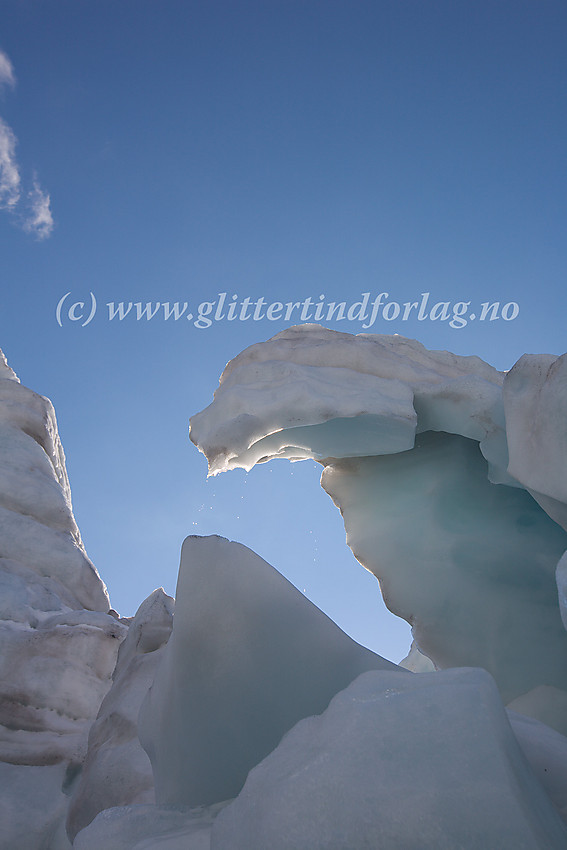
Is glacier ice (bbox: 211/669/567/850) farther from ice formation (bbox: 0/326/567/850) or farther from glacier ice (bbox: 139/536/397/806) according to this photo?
glacier ice (bbox: 139/536/397/806)

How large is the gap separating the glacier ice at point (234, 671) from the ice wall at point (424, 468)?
1321 mm

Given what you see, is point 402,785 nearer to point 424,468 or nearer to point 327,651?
point 327,651

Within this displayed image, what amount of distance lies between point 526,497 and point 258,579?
9.01 feet

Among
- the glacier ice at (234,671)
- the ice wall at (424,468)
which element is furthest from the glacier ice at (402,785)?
the ice wall at (424,468)

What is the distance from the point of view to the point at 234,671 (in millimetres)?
2518

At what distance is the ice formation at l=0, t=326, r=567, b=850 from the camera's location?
1.56 meters

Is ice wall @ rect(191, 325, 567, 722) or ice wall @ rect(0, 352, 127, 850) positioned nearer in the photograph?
ice wall @ rect(191, 325, 567, 722)

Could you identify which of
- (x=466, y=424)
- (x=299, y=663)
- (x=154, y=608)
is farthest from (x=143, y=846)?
(x=466, y=424)

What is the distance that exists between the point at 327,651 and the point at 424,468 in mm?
2345

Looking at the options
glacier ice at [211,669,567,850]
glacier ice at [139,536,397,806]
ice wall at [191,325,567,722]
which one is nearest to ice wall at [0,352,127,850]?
glacier ice at [139,536,397,806]

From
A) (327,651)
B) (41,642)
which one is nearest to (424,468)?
(327,651)

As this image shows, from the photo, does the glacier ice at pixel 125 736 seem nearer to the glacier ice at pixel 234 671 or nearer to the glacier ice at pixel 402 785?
the glacier ice at pixel 234 671

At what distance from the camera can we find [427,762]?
1.55 m

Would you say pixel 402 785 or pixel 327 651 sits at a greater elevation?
pixel 327 651
